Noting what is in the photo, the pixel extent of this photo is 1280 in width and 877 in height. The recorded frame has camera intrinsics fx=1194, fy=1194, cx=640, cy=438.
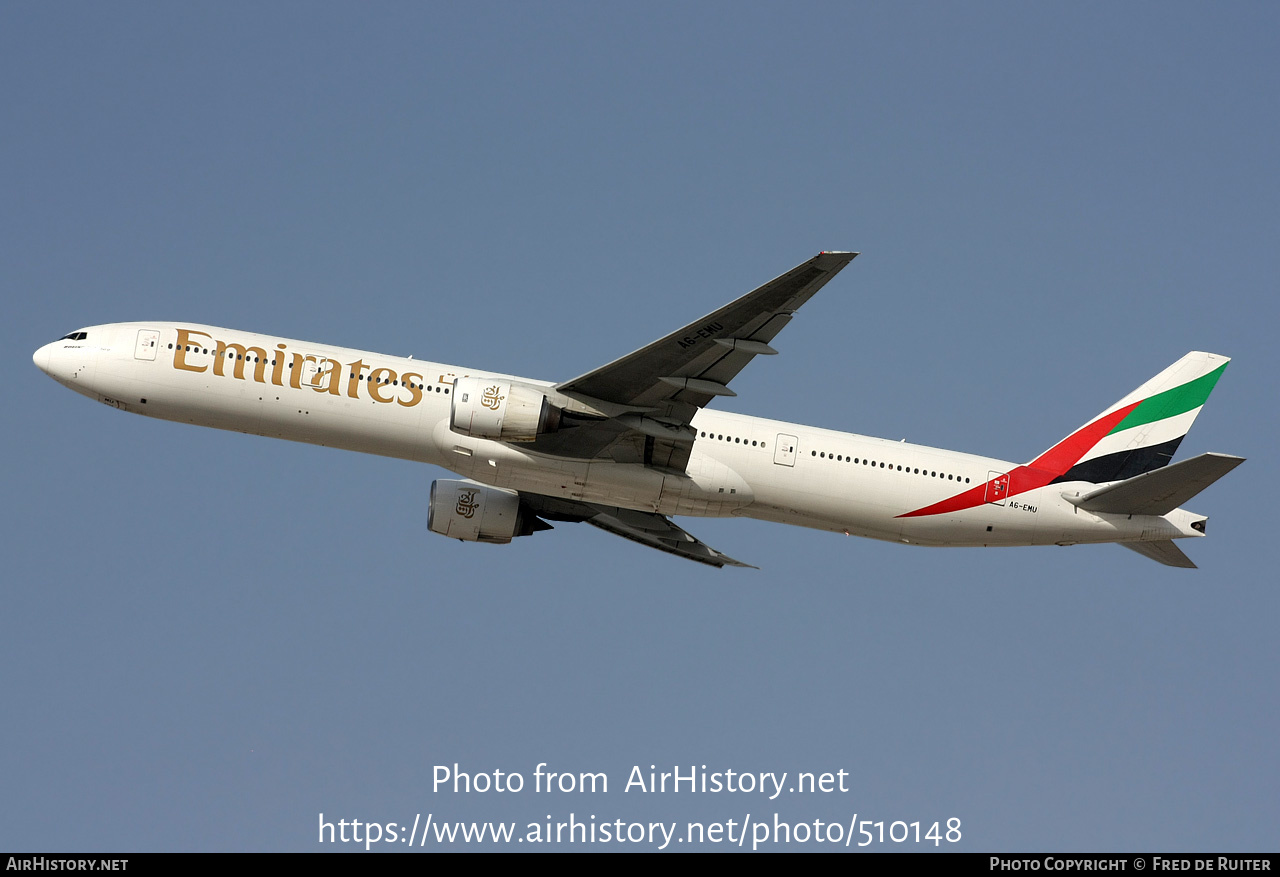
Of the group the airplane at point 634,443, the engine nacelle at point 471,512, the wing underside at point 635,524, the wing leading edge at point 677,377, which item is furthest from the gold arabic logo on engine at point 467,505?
the wing leading edge at point 677,377

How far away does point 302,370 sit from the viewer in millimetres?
32500

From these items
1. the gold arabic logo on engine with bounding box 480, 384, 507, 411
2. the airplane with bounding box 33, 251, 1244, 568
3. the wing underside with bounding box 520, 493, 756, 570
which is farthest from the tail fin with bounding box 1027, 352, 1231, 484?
the gold arabic logo on engine with bounding box 480, 384, 507, 411

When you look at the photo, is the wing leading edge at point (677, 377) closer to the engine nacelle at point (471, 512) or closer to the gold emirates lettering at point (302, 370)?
the gold emirates lettering at point (302, 370)

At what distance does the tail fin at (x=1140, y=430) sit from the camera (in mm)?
35000

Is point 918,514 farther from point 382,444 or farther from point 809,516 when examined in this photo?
point 382,444

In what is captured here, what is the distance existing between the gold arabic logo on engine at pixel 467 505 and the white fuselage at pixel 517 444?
4.47m

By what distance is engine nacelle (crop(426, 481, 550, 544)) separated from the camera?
37062mm

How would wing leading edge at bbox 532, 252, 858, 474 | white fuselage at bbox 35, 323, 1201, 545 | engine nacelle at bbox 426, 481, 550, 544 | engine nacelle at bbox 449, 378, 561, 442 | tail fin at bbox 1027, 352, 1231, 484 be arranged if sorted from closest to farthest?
wing leading edge at bbox 532, 252, 858, 474, engine nacelle at bbox 449, 378, 561, 442, white fuselage at bbox 35, 323, 1201, 545, tail fin at bbox 1027, 352, 1231, 484, engine nacelle at bbox 426, 481, 550, 544

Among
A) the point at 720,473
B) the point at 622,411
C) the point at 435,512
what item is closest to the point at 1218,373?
the point at 720,473

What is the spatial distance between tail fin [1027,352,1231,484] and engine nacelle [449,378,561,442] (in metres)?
14.9

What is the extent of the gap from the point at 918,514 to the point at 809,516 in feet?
10.0

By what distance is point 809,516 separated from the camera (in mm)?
33344

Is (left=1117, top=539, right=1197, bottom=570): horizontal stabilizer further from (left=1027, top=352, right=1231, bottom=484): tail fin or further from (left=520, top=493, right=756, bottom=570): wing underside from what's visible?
(left=520, top=493, right=756, bottom=570): wing underside

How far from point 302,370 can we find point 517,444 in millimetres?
6361
